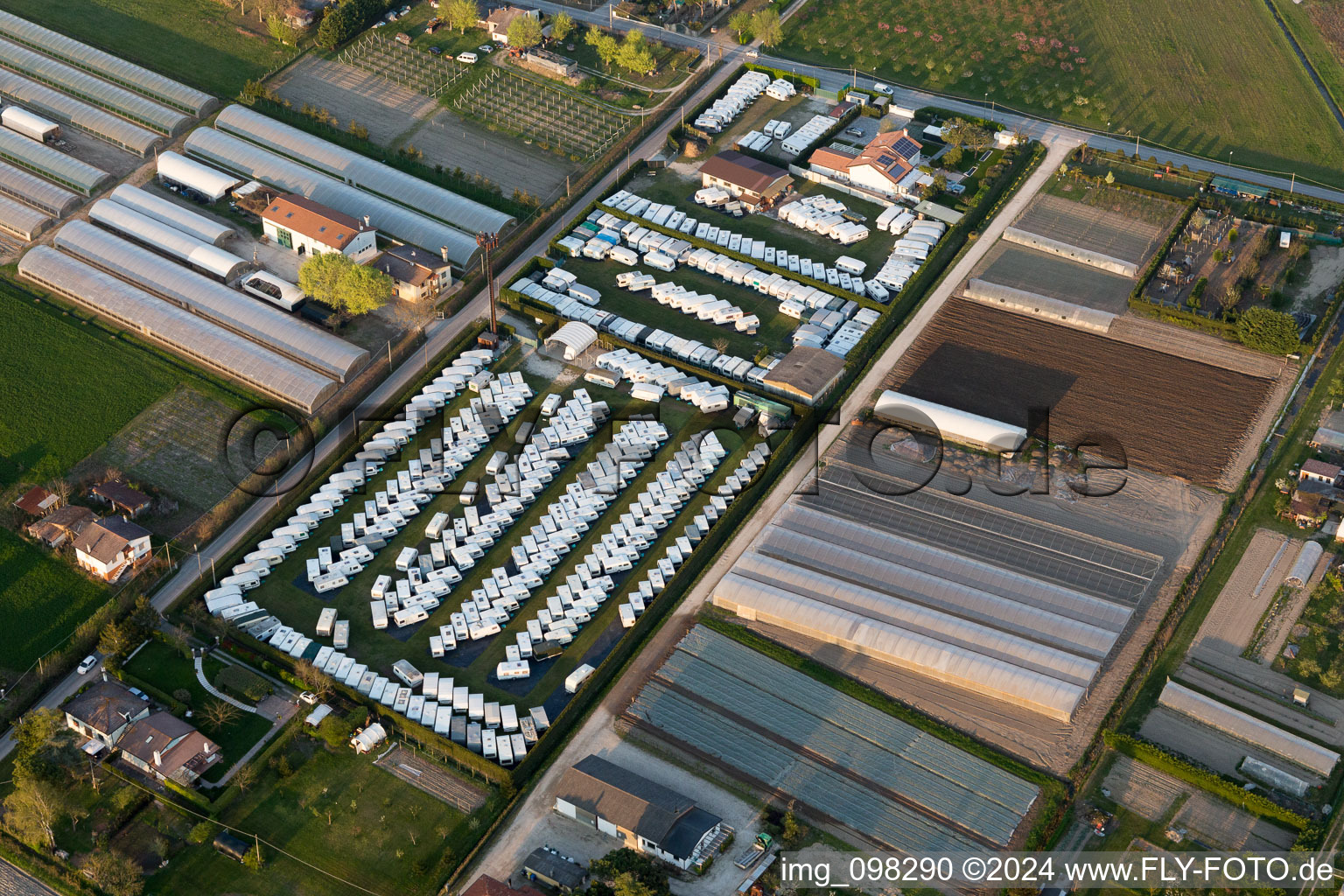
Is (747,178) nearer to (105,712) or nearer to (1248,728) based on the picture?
(1248,728)

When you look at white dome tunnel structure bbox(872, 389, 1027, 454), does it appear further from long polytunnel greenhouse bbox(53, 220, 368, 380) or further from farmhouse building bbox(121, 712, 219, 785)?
farmhouse building bbox(121, 712, 219, 785)

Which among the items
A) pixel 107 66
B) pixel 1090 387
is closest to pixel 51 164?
pixel 107 66

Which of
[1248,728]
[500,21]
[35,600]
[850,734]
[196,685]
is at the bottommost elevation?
[35,600]

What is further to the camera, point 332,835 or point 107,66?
point 107,66

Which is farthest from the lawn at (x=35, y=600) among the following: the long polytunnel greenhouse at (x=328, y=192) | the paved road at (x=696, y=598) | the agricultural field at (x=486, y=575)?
the long polytunnel greenhouse at (x=328, y=192)

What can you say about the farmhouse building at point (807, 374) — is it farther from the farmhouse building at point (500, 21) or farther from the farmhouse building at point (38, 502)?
the farmhouse building at point (500, 21)

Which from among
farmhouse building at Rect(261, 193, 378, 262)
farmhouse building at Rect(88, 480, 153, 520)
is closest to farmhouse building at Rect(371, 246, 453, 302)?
farmhouse building at Rect(261, 193, 378, 262)
